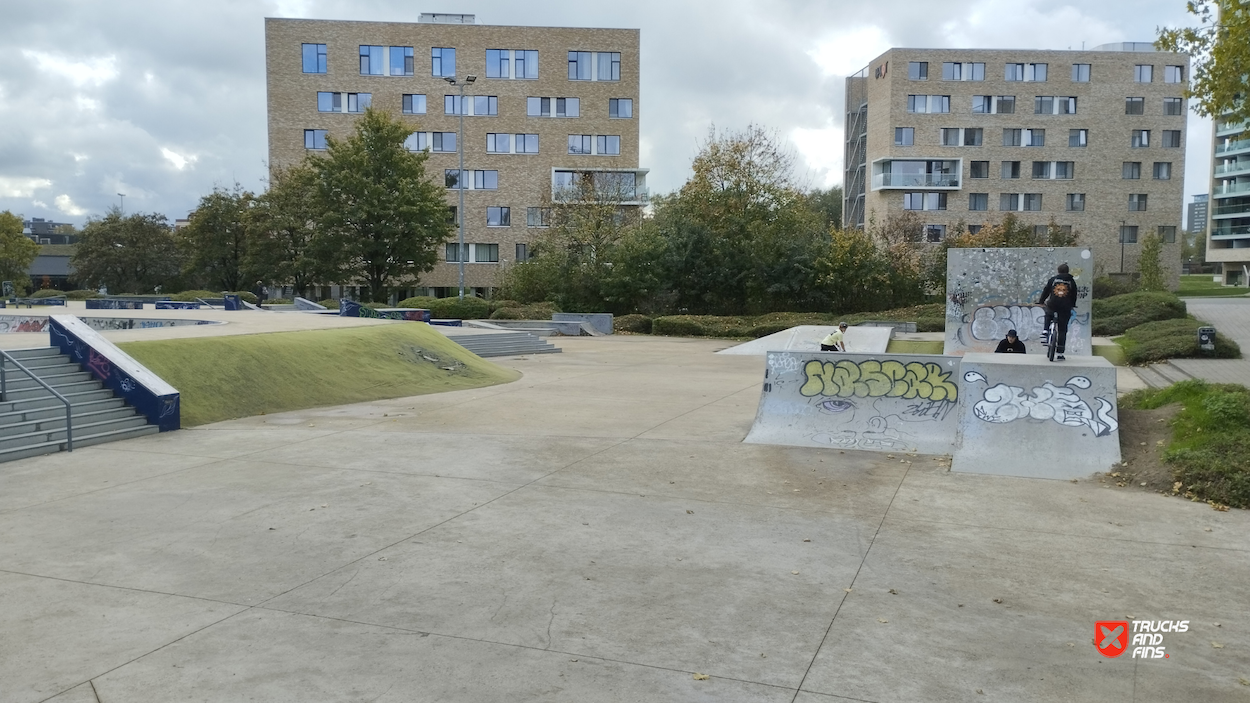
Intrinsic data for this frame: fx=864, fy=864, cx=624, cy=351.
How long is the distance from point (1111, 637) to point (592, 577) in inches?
132

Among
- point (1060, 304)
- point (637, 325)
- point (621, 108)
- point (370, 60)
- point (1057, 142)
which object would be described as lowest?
point (637, 325)

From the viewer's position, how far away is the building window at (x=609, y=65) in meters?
57.8

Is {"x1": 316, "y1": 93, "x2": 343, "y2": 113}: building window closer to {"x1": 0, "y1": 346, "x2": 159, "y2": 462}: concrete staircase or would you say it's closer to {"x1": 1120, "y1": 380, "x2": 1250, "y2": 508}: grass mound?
{"x1": 0, "y1": 346, "x2": 159, "y2": 462}: concrete staircase

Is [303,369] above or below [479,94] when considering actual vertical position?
below

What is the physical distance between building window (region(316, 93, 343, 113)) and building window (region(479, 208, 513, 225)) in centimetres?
1192

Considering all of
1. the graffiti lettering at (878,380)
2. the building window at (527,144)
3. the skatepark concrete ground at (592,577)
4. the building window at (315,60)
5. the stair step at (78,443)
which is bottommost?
the skatepark concrete ground at (592,577)

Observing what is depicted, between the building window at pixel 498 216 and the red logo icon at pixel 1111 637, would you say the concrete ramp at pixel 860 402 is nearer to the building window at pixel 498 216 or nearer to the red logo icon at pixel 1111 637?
the red logo icon at pixel 1111 637

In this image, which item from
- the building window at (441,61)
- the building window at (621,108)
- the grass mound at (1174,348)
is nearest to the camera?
the grass mound at (1174,348)

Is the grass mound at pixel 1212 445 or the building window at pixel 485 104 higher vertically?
the building window at pixel 485 104

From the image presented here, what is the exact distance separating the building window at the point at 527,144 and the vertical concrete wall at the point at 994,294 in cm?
3960

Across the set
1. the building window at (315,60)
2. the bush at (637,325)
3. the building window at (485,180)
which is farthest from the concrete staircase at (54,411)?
the building window at (315,60)

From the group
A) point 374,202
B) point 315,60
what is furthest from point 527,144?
point 315,60

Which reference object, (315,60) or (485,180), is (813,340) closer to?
(485,180)

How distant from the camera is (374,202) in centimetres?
4662
